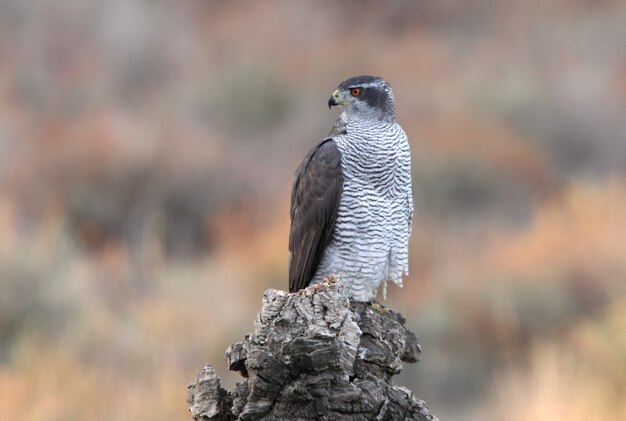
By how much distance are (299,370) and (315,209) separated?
82.3 inches

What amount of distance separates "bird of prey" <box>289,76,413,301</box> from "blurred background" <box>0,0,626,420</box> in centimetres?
224

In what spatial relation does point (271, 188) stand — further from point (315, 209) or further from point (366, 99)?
point (315, 209)

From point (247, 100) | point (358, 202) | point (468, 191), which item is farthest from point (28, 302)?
point (247, 100)

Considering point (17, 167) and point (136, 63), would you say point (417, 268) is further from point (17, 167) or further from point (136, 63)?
point (136, 63)

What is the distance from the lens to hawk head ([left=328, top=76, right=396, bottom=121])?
19.0 feet

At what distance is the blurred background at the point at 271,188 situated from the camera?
28.0 ft

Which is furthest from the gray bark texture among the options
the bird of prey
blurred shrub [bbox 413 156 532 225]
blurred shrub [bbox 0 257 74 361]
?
blurred shrub [bbox 413 156 532 225]

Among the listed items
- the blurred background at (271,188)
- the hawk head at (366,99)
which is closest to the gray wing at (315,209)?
the hawk head at (366,99)

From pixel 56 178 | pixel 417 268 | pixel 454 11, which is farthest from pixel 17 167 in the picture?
pixel 454 11

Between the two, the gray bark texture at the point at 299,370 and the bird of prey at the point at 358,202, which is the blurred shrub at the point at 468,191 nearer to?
the bird of prey at the point at 358,202

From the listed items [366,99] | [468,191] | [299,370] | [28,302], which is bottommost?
[299,370]

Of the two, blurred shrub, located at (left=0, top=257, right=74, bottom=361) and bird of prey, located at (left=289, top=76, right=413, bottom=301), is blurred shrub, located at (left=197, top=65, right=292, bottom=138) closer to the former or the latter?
blurred shrub, located at (left=0, top=257, right=74, bottom=361)

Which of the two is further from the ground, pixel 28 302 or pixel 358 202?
pixel 28 302

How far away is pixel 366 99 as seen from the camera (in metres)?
5.82
